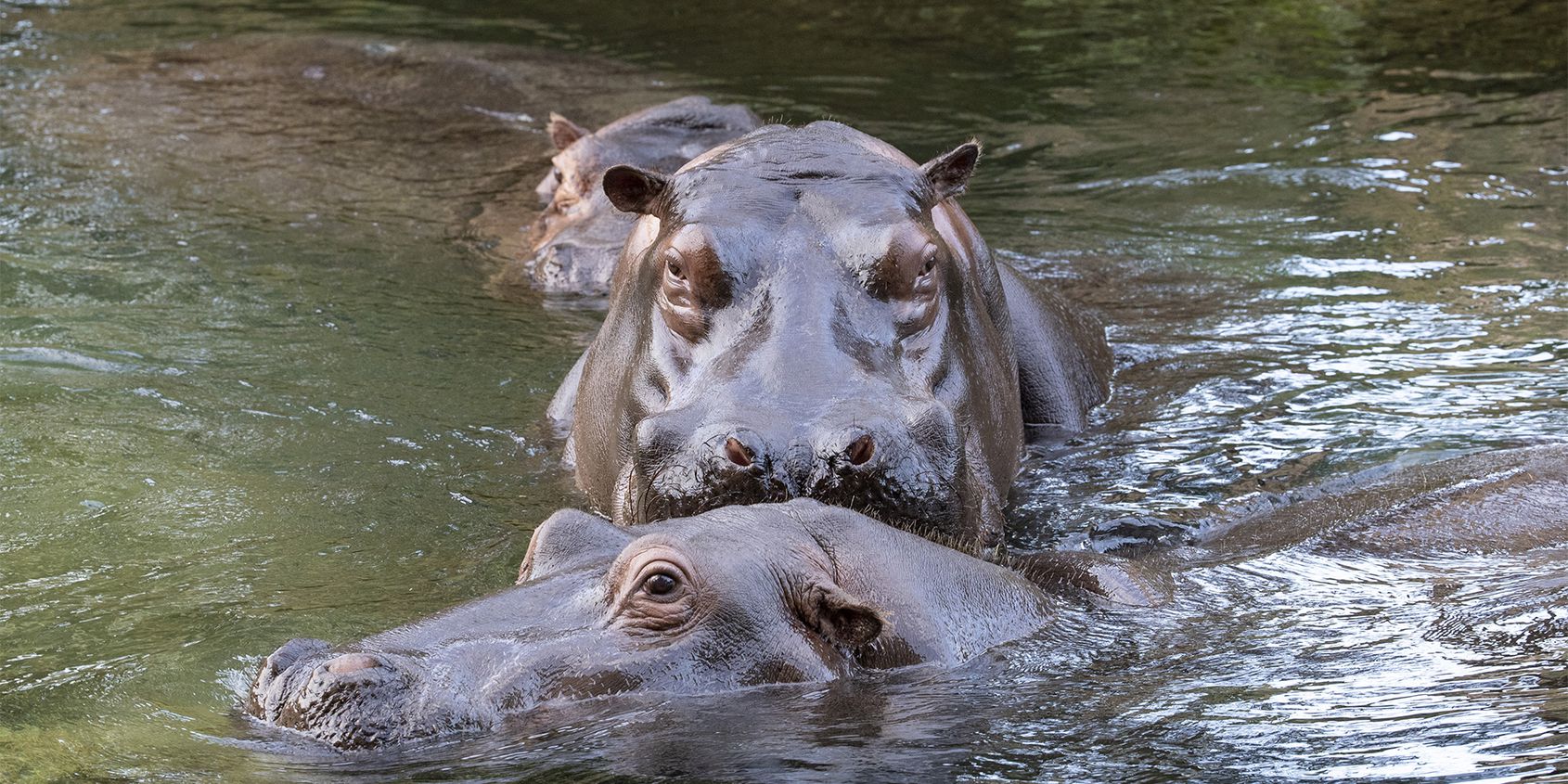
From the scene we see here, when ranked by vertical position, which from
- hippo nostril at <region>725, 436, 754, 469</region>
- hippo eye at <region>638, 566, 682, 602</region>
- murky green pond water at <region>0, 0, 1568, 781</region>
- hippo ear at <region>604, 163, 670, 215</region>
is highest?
hippo ear at <region>604, 163, 670, 215</region>

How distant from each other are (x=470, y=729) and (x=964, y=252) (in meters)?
3.09

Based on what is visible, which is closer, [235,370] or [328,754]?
[328,754]

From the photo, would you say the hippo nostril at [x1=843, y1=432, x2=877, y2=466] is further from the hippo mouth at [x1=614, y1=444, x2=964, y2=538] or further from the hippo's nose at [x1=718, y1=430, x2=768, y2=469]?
the hippo's nose at [x1=718, y1=430, x2=768, y2=469]

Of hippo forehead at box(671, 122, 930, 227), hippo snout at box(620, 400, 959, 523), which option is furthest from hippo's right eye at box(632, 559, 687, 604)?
hippo forehead at box(671, 122, 930, 227)

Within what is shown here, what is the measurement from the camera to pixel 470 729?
3730mm

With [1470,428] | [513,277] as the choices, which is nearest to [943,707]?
[1470,428]

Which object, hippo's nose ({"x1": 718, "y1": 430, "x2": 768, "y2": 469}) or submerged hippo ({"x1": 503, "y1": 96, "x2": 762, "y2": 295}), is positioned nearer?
hippo's nose ({"x1": 718, "y1": 430, "x2": 768, "y2": 469})

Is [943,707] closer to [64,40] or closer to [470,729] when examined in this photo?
[470,729]

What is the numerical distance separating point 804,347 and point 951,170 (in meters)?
1.30

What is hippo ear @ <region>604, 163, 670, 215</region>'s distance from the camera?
5867 millimetres

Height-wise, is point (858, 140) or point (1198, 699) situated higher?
point (858, 140)

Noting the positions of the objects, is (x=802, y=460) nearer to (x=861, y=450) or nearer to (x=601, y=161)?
(x=861, y=450)

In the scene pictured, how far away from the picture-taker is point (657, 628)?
392 cm

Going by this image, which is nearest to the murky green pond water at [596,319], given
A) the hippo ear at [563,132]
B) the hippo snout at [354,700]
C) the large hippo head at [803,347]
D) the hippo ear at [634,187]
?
→ the hippo snout at [354,700]
